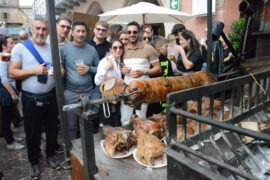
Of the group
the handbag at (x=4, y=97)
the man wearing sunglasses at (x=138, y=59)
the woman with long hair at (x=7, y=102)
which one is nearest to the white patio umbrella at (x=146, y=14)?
the man wearing sunglasses at (x=138, y=59)

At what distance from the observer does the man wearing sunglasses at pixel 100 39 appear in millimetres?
3486

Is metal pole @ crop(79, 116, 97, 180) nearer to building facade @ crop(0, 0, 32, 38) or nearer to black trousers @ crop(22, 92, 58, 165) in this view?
black trousers @ crop(22, 92, 58, 165)

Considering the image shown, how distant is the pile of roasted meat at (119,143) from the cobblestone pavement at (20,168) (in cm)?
178

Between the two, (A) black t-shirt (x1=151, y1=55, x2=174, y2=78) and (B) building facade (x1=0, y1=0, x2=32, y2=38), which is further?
(B) building facade (x1=0, y1=0, x2=32, y2=38)

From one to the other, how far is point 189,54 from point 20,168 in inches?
134

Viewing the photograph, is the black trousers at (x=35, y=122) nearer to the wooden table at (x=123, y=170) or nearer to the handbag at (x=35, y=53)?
the handbag at (x=35, y=53)

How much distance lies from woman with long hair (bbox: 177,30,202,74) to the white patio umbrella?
1669 millimetres

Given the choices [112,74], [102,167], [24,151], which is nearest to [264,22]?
[112,74]

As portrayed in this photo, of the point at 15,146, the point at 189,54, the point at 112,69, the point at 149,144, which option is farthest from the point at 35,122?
the point at 189,54

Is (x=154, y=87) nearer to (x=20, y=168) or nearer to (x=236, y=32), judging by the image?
(x=20, y=168)

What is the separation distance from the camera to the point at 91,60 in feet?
10.3

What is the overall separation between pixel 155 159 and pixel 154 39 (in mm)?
2688

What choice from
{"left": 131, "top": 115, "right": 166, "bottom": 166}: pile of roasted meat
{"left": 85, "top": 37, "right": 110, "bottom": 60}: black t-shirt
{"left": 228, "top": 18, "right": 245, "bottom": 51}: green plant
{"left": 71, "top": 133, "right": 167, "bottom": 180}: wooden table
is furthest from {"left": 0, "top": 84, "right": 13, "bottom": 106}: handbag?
{"left": 228, "top": 18, "right": 245, "bottom": 51}: green plant

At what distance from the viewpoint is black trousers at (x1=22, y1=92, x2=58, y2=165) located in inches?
108
